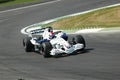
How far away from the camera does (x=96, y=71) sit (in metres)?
12.3

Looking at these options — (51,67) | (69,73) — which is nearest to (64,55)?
(51,67)

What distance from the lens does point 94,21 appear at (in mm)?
26391

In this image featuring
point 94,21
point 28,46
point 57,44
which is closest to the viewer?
point 57,44

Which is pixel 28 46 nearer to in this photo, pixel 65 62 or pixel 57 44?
pixel 57 44

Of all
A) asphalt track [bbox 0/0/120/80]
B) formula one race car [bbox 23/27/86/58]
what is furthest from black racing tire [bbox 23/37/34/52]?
formula one race car [bbox 23/27/86/58]

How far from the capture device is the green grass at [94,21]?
24906 millimetres

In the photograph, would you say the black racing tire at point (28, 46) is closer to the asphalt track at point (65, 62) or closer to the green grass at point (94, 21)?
the asphalt track at point (65, 62)

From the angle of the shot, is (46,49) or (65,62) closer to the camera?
(65,62)

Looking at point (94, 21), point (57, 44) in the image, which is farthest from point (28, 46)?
point (94, 21)

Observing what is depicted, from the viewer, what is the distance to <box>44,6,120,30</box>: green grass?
24.9m

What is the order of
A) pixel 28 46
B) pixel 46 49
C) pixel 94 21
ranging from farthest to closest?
pixel 94 21, pixel 28 46, pixel 46 49

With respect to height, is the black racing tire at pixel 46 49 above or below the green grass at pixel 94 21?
above

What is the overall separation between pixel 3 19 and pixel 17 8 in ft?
16.9

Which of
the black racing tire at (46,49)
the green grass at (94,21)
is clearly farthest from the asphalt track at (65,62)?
the green grass at (94,21)
